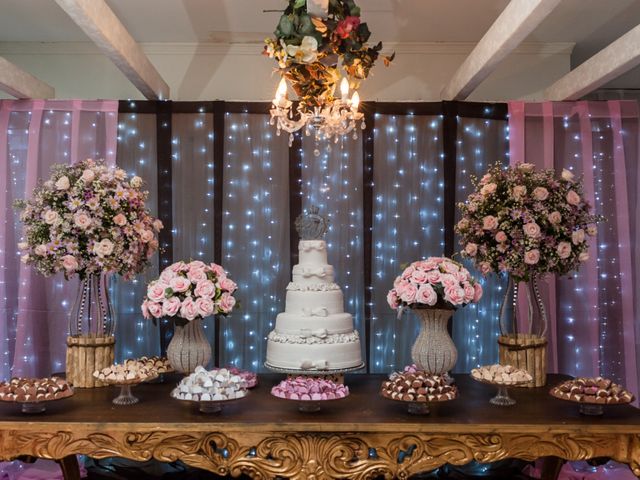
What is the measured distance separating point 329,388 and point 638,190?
10.9 feet

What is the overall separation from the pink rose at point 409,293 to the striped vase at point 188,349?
44.6 inches

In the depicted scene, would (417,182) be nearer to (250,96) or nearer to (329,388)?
(250,96)

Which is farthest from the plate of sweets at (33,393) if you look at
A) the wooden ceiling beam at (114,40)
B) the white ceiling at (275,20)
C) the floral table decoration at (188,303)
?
the white ceiling at (275,20)

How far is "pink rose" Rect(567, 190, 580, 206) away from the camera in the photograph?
13.7 ft

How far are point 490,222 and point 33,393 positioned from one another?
103 inches

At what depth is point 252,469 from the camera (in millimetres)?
3312

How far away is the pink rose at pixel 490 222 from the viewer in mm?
4199

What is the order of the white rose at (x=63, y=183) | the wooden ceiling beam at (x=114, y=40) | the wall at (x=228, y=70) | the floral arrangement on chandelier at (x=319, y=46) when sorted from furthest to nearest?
1. the wall at (x=228, y=70)
2. the wooden ceiling beam at (x=114, y=40)
3. the white rose at (x=63, y=183)
4. the floral arrangement on chandelier at (x=319, y=46)

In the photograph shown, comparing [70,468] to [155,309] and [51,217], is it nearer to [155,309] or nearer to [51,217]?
[155,309]

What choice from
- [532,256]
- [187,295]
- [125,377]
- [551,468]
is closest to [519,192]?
[532,256]

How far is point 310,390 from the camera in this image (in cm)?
350

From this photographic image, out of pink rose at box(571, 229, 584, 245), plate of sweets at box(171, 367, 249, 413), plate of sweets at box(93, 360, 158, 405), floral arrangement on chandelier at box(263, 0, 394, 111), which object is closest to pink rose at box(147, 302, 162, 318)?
plate of sweets at box(93, 360, 158, 405)

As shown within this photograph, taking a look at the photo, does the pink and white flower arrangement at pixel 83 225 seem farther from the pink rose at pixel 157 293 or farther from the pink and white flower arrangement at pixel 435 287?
the pink and white flower arrangement at pixel 435 287

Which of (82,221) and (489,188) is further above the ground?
(489,188)
